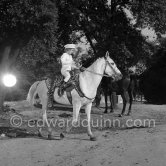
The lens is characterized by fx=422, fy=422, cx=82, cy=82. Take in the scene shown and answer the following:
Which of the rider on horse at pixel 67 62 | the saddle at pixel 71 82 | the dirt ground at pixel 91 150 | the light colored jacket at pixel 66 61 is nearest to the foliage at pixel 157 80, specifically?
the dirt ground at pixel 91 150

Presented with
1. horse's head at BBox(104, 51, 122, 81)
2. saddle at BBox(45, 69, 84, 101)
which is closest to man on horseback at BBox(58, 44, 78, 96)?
saddle at BBox(45, 69, 84, 101)

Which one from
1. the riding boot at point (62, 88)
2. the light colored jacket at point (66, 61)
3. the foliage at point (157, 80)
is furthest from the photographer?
the foliage at point (157, 80)

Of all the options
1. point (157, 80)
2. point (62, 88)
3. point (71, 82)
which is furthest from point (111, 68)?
point (157, 80)

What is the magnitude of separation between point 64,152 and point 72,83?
2583mm

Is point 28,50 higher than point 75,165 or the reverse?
Result: higher

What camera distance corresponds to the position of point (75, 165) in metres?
10.5

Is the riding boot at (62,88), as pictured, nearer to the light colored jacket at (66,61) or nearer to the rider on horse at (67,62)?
the rider on horse at (67,62)

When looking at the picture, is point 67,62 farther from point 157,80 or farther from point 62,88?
point 157,80

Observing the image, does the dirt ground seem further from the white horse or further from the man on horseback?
the man on horseback

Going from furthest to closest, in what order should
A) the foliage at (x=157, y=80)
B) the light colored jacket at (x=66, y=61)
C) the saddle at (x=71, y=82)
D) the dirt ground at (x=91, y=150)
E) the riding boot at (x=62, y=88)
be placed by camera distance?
the foliage at (x=157, y=80)
the riding boot at (x=62, y=88)
the saddle at (x=71, y=82)
the light colored jacket at (x=66, y=61)
the dirt ground at (x=91, y=150)

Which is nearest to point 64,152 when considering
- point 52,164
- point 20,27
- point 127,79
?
point 52,164

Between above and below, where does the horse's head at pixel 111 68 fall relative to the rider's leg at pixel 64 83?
above

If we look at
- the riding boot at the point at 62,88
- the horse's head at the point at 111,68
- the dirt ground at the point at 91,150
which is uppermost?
the horse's head at the point at 111,68

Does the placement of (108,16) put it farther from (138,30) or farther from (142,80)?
(142,80)
